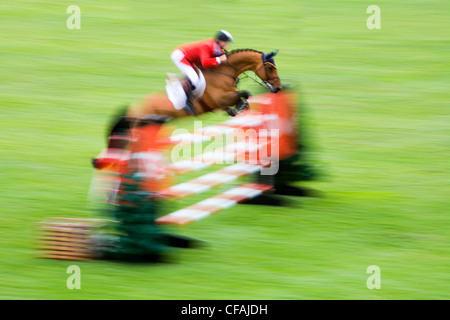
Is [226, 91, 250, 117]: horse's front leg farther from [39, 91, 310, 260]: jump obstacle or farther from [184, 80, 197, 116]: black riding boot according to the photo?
[184, 80, 197, 116]: black riding boot

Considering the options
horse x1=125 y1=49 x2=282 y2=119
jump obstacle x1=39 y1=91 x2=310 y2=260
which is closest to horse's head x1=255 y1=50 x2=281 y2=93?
horse x1=125 y1=49 x2=282 y2=119

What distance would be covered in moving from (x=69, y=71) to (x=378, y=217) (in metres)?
10.2

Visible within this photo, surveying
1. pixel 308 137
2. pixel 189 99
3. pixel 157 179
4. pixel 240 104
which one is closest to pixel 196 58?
pixel 189 99

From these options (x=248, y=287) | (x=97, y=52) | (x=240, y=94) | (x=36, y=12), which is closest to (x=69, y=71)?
(x=97, y=52)

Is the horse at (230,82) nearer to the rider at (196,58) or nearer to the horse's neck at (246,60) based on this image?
the horse's neck at (246,60)

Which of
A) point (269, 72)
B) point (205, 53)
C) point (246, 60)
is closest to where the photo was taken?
point (205, 53)

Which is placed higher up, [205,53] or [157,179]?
[205,53]

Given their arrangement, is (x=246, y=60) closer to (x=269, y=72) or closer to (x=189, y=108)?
(x=269, y=72)

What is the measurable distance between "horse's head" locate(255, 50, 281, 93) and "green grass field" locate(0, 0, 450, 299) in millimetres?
909

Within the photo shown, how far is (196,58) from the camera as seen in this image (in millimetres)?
10383

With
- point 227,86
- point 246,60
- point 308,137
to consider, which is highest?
point 246,60

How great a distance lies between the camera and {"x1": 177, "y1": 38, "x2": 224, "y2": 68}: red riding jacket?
10.2 meters

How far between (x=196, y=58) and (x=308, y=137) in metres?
1.82

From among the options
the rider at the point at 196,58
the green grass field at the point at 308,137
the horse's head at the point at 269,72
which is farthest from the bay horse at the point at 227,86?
the green grass field at the point at 308,137
